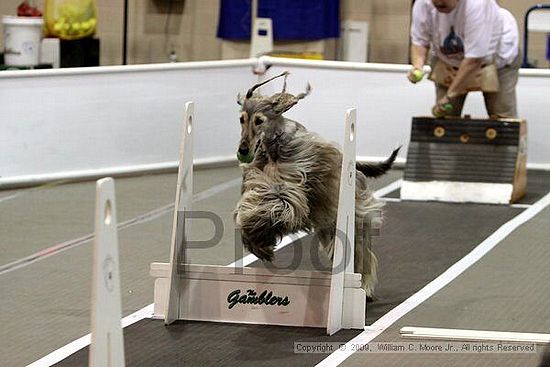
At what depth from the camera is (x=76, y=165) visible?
8500 mm

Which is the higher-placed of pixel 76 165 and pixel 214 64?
pixel 214 64

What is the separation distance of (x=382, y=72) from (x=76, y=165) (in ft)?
7.47

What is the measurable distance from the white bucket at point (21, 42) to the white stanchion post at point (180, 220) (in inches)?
208

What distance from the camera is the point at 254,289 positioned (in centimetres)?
513

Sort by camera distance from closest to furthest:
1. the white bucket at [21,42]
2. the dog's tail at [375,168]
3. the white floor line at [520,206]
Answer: the dog's tail at [375,168]
the white floor line at [520,206]
the white bucket at [21,42]

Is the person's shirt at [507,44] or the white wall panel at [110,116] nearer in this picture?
the person's shirt at [507,44]

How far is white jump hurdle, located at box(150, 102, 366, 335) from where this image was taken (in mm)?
4973

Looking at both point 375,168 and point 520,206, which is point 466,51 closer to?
point 520,206

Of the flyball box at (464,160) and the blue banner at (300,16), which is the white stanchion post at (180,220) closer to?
the flyball box at (464,160)

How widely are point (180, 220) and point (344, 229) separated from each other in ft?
2.19

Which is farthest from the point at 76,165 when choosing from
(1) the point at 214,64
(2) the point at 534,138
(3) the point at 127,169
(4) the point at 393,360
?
(4) the point at 393,360

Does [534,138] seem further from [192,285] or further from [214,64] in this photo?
[192,285]

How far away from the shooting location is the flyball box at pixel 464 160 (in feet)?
26.2

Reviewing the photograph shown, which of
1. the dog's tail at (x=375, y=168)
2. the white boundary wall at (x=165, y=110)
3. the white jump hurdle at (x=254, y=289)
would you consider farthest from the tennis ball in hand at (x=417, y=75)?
the white jump hurdle at (x=254, y=289)
